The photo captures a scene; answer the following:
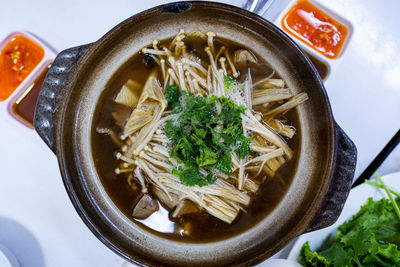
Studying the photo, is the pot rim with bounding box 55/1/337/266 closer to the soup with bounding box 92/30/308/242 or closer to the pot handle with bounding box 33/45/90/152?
the pot handle with bounding box 33/45/90/152

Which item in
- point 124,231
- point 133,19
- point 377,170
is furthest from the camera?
point 377,170

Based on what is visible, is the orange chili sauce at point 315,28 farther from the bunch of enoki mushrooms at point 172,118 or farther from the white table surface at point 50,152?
the bunch of enoki mushrooms at point 172,118

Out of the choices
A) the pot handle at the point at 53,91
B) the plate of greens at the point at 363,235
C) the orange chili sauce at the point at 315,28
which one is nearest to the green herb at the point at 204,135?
the pot handle at the point at 53,91

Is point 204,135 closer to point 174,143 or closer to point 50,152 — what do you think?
point 174,143

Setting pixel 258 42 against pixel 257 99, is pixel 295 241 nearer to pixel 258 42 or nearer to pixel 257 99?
pixel 257 99

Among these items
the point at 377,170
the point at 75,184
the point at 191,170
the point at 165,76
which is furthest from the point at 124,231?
the point at 377,170

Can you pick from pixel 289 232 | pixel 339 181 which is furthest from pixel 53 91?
pixel 339 181
